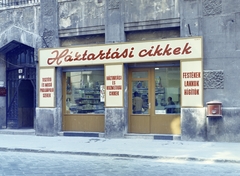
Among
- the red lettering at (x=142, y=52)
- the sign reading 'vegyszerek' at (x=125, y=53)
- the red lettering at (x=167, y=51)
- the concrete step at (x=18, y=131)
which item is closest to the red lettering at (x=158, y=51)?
the sign reading 'vegyszerek' at (x=125, y=53)

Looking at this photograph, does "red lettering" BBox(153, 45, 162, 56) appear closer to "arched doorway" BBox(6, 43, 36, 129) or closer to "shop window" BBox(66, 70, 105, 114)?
"shop window" BBox(66, 70, 105, 114)

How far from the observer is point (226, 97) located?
43.4 ft

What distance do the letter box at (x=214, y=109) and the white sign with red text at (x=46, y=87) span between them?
6.90 meters

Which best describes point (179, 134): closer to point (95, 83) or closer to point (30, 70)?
point (95, 83)

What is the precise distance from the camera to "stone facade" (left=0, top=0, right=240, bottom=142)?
43.3 feet

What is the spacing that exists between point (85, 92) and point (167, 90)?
3.75 meters

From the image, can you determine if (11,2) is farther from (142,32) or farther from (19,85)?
(142,32)

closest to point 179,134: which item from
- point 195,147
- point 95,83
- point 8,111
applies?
point 195,147

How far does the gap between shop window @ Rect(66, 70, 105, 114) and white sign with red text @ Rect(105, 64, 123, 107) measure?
26.8 inches

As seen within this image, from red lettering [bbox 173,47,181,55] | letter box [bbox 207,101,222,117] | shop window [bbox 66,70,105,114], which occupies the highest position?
red lettering [bbox 173,47,181,55]

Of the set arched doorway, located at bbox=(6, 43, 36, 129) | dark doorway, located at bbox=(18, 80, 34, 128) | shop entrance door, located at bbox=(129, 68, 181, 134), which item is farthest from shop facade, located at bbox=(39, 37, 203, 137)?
dark doorway, located at bbox=(18, 80, 34, 128)

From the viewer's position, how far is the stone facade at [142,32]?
13.2 m

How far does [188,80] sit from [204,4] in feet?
9.66

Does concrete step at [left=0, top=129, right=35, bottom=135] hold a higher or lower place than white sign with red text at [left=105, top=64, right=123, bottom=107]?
lower
